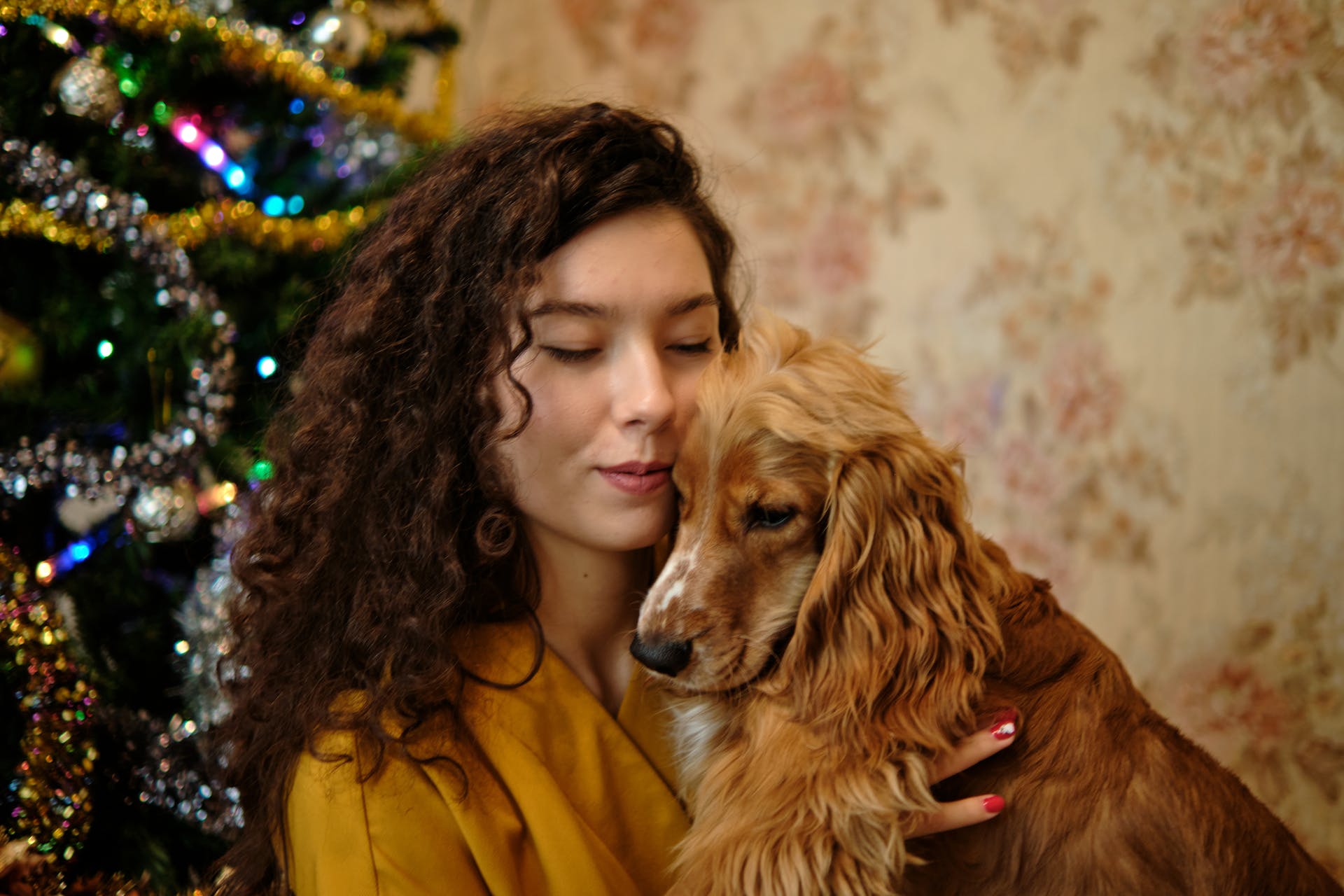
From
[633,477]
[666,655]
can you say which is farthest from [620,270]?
[666,655]

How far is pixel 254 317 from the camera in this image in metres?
1.89

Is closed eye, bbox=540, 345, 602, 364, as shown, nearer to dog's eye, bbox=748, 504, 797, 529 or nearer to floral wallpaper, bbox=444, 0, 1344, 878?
dog's eye, bbox=748, 504, 797, 529

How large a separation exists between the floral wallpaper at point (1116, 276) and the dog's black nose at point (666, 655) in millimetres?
1032

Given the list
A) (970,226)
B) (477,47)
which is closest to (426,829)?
(970,226)

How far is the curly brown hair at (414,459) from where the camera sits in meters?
1.29

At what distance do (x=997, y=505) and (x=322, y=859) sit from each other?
209cm

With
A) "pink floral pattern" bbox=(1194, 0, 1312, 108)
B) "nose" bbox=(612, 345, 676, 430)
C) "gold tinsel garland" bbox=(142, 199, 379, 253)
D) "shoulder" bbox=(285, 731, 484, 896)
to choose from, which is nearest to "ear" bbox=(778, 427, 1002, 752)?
"nose" bbox=(612, 345, 676, 430)

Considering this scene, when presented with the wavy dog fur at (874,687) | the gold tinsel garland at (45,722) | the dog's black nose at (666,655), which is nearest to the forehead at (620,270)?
the wavy dog fur at (874,687)

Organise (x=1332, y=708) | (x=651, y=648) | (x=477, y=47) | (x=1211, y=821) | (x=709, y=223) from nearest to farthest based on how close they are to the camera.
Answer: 1. (x=1211, y=821)
2. (x=651, y=648)
3. (x=709, y=223)
4. (x=1332, y=708)
5. (x=477, y=47)

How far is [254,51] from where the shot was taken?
175cm

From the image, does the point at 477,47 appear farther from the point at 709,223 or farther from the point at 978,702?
the point at 978,702

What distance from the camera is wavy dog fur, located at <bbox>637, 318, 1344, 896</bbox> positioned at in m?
1.13

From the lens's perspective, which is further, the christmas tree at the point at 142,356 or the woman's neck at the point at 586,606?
the christmas tree at the point at 142,356

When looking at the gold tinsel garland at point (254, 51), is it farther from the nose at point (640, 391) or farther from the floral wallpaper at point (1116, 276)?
the nose at point (640, 391)
